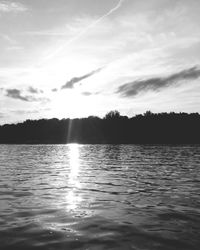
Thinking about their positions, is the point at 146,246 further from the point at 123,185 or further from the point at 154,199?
the point at 123,185

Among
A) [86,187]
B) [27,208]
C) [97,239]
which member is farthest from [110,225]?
[86,187]

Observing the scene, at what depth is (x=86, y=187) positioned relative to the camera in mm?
24156

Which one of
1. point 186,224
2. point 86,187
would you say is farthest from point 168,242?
point 86,187

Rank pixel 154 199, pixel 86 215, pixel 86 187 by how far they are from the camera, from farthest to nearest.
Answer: pixel 86 187 → pixel 154 199 → pixel 86 215

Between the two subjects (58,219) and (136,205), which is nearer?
(58,219)

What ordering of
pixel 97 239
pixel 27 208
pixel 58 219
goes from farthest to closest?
pixel 27 208 → pixel 58 219 → pixel 97 239

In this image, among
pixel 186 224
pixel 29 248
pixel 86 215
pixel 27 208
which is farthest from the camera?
pixel 27 208

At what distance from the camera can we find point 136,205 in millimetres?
16953

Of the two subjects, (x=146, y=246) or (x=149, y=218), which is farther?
(x=149, y=218)

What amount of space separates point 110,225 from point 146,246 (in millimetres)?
2958

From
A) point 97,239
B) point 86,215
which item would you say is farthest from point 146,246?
point 86,215

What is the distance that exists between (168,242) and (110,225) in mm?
3123

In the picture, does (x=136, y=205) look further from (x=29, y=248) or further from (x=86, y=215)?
(x=29, y=248)

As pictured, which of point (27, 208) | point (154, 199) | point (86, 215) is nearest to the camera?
point (86, 215)
